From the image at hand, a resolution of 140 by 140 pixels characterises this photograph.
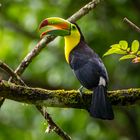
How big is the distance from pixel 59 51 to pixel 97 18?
797 millimetres

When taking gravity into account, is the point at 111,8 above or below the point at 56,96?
above

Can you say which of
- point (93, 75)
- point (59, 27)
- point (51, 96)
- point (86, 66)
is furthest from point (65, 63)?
point (51, 96)

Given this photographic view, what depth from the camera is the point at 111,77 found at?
8.44 meters

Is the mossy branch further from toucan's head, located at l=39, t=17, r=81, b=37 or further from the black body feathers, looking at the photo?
toucan's head, located at l=39, t=17, r=81, b=37

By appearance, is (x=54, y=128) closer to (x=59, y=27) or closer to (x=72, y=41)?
(x=59, y=27)

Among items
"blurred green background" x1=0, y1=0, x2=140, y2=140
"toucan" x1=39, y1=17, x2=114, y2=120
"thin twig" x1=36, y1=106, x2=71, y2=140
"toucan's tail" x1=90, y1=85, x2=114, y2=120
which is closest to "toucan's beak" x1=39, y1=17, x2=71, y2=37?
"toucan" x1=39, y1=17, x2=114, y2=120

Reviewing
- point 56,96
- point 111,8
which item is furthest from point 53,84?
point 56,96

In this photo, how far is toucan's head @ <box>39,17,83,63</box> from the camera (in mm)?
5031

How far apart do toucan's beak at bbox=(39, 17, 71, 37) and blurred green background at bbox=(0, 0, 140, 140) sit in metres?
2.61

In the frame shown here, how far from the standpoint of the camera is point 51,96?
4223 mm

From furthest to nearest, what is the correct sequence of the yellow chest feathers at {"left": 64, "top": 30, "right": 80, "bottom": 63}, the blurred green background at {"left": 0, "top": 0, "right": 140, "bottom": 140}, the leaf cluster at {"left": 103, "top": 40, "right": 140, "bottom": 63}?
the blurred green background at {"left": 0, "top": 0, "right": 140, "bottom": 140}, the yellow chest feathers at {"left": 64, "top": 30, "right": 80, "bottom": 63}, the leaf cluster at {"left": 103, "top": 40, "right": 140, "bottom": 63}

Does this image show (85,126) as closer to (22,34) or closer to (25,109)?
(25,109)

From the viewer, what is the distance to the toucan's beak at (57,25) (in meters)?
4.96

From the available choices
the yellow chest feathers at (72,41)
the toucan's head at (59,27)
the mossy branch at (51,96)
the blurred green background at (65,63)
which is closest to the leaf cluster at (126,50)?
the mossy branch at (51,96)
